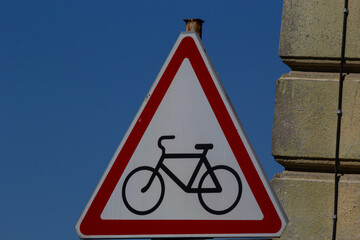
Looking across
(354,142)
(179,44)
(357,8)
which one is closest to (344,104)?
(354,142)

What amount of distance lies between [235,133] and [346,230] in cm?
199

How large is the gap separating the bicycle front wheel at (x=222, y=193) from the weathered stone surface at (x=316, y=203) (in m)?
1.92

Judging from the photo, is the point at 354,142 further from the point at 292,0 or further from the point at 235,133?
the point at 235,133

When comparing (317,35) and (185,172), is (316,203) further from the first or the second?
(185,172)

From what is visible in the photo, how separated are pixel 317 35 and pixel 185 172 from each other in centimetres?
215

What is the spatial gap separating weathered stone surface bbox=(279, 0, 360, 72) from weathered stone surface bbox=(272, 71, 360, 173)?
79 millimetres

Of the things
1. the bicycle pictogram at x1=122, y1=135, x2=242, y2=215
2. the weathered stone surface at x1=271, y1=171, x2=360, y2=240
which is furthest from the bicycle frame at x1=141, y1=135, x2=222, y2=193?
the weathered stone surface at x1=271, y1=171, x2=360, y2=240

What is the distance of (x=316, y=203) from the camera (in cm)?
443

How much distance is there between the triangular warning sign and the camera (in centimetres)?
258

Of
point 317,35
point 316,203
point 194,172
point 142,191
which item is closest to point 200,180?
point 194,172

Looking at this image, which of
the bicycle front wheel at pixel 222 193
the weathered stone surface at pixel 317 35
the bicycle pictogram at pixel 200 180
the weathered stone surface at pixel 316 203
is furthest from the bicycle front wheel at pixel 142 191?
the weathered stone surface at pixel 317 35

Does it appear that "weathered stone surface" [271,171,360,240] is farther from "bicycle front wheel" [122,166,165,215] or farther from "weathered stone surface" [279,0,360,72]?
"bicycle front wheel" [122,166,165,215]

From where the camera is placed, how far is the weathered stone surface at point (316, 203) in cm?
437

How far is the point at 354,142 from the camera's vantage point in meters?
4.39
